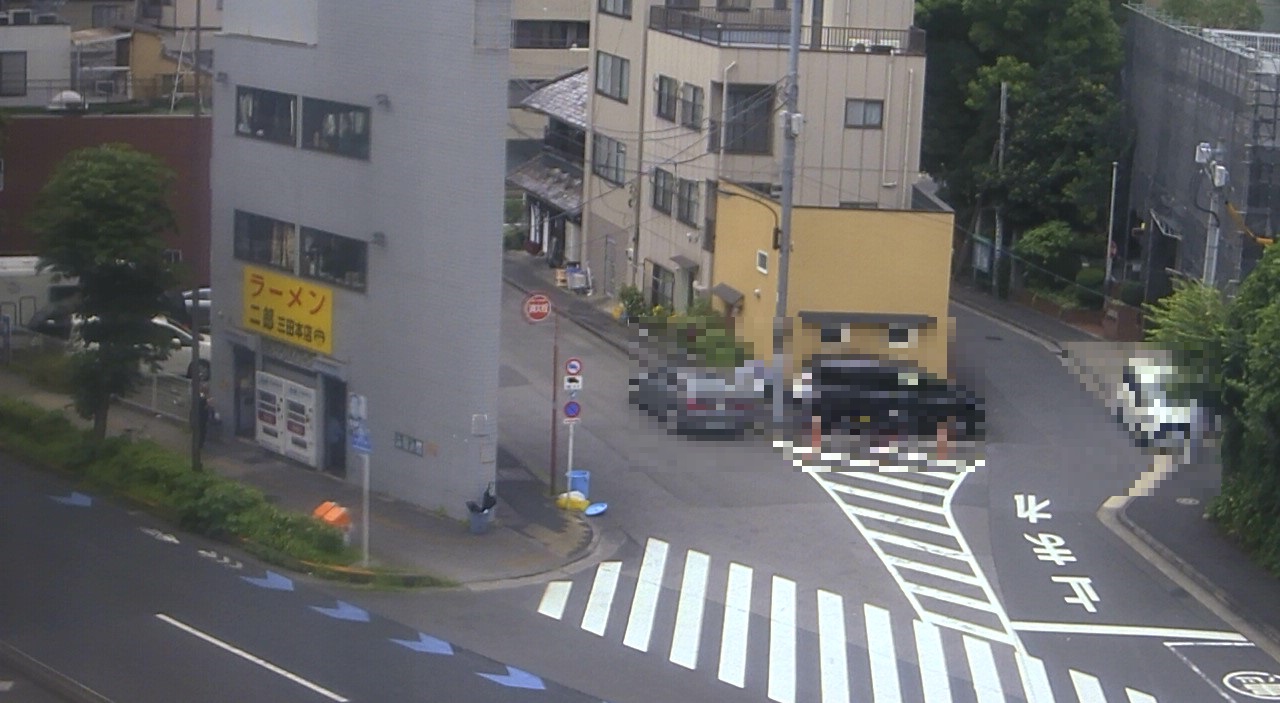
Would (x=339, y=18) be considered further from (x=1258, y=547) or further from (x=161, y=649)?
(x=1258, y=547)

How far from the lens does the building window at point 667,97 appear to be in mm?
36219

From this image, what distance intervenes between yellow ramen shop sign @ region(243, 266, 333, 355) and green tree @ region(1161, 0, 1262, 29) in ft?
104

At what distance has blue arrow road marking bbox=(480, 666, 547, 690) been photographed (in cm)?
1680

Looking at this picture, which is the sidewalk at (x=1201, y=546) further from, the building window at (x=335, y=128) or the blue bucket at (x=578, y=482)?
the building window at (x=335, y=128)

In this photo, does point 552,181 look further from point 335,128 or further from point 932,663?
point 932,663

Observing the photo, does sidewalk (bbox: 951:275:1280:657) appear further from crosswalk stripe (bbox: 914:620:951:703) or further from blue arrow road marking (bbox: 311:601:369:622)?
blue arrow road marking (bbox: 311:601:369:622)

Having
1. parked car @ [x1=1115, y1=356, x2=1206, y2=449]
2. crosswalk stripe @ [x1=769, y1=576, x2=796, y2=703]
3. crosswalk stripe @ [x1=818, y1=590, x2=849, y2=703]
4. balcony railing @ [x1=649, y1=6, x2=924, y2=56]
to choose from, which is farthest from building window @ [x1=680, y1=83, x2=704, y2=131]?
crosswalk stripe @ [x1=818, y1=590, x2=849, y2=703]

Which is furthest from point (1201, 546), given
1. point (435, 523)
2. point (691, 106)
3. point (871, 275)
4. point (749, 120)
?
point (691, 106)

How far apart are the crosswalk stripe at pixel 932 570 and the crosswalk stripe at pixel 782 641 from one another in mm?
1816

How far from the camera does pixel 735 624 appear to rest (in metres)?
19.3

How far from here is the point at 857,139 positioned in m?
34.4

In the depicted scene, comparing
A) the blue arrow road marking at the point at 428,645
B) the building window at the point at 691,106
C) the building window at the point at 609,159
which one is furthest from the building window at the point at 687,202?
the blue arrow road marking at the point at 428,645

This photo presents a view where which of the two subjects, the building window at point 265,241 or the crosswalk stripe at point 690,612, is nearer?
the crosswalk stripe at point 690,612

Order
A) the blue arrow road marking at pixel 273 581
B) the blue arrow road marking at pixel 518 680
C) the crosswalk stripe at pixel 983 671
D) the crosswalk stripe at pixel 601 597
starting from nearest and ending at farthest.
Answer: the blue arrow road marking at pixel 518 680 → the crosswalk stripe at pixel 983 671 → the crosswalk stripe at pixel 601 597 → the blue arrow road marking at pixel 273 581
